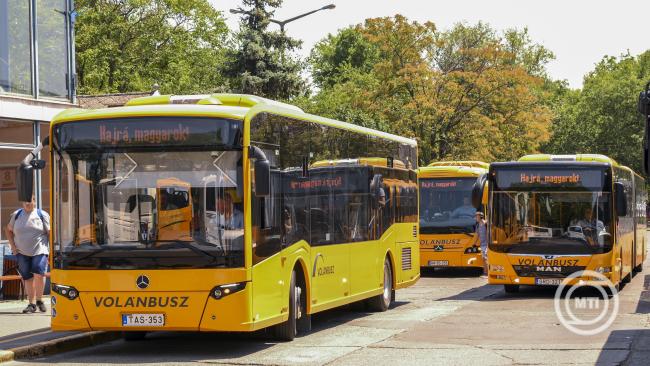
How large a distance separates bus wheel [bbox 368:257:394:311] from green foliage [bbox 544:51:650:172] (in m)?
64.1

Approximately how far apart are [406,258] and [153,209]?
860 cm

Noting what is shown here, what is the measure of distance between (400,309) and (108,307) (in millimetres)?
7562

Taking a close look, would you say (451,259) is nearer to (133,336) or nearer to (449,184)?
(449,184)

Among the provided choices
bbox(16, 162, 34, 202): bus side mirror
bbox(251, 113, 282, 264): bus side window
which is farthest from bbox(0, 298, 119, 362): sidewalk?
bbox(251, 113, 282, 264): bus side window

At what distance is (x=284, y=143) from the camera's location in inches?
572

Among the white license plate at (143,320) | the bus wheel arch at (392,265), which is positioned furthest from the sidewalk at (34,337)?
the bus wheel arch at (392,265)

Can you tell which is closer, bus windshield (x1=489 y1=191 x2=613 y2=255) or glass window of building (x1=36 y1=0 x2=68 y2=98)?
bus windshield (x1=489 y1=191 x2=613 y2=255)

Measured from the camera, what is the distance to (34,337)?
47.1 ft

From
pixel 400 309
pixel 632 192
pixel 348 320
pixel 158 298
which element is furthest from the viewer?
pixel 632 192

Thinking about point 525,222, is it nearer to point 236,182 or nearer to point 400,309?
point 400,309

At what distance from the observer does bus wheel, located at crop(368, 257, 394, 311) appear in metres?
19.1

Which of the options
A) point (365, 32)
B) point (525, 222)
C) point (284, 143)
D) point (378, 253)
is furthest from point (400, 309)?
point (365, 32)

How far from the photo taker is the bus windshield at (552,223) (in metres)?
Answer: 22.1

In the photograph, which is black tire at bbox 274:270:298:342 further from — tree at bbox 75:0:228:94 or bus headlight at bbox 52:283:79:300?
tree at bbox 75:0:228:94
